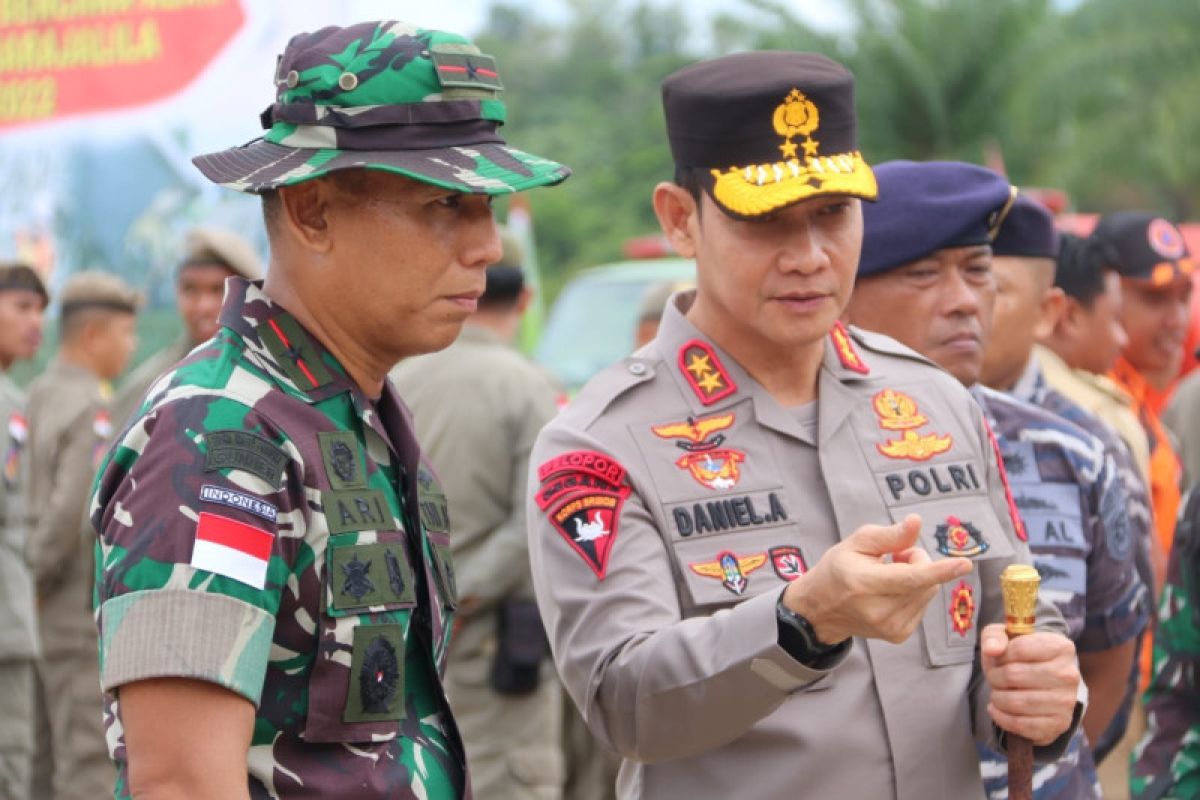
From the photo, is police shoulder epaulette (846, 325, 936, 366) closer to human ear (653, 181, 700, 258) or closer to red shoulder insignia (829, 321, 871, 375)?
red shoulder insignia (829, 321, 871, 375)

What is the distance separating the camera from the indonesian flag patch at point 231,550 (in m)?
2.02

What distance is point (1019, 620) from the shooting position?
246cm

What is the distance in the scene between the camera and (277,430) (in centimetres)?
215

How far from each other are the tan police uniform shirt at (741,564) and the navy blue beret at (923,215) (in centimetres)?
66

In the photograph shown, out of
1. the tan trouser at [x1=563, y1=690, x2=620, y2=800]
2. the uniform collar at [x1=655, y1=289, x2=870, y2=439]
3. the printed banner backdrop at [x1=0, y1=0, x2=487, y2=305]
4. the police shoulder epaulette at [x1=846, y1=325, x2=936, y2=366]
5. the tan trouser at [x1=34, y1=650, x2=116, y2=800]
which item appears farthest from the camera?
the printed banner backdrop at [x1=0, y1=0, x2=487, y2=305]

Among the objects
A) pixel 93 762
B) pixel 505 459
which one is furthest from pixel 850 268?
pixel 93 762

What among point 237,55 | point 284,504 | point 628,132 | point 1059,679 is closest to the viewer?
point 284,504

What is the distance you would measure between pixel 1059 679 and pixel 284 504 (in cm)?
120

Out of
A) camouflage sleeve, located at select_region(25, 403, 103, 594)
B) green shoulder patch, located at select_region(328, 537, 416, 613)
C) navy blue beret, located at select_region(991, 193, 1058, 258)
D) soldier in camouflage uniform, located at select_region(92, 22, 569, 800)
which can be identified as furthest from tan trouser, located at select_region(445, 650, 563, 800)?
green shoulder patch, located at select_region(328, 537, 416, 613)

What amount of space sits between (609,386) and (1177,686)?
4.67ft

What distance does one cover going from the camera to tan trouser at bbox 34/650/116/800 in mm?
6875

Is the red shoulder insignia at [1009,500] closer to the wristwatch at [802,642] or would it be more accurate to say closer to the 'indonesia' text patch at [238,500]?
the wristwatch at [802,642]

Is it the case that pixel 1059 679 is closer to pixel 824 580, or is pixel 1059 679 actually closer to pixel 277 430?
pixel 824 580

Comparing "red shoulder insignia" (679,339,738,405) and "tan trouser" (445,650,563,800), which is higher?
"red shoulder insignia" (679,339,738,405)
